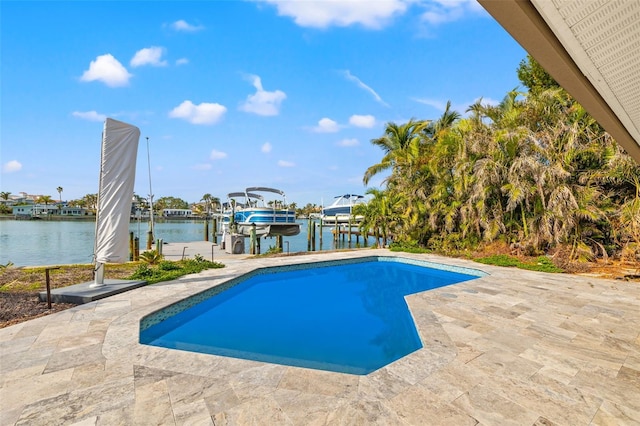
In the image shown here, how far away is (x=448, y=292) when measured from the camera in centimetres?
637

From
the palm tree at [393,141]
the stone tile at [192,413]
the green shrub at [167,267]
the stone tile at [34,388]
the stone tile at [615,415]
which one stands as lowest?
the stone tile at [615,415]

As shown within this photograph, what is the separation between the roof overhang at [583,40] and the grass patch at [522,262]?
7994 mm

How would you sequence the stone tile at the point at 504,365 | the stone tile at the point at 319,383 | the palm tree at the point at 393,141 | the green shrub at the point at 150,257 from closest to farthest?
Result: the stone tile at the point at 319,383 < the stone tile at the point at 504,365 < the green shrub at the point at 150,257 < the palm tree at the point at 393,141

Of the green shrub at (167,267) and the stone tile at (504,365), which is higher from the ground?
the green shrub at (167,267)

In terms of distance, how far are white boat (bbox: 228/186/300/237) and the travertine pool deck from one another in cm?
1853

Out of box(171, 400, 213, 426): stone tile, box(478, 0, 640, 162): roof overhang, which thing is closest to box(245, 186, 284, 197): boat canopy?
box(171, 400, 213, 426): stone tile

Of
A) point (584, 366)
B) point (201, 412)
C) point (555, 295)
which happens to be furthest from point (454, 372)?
point (555, 295)

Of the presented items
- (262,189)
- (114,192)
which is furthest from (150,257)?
(262,189)

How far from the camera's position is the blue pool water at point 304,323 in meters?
4.13

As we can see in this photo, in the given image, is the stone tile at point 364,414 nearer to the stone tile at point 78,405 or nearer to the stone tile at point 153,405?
the stone tile at point 153,405

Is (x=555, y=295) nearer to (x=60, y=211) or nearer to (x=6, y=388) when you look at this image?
(x=6, y=388)

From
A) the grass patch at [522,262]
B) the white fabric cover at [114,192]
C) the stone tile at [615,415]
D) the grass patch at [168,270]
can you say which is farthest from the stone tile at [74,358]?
the grass patch at [522,262]

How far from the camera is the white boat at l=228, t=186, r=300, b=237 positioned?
76.0 feet

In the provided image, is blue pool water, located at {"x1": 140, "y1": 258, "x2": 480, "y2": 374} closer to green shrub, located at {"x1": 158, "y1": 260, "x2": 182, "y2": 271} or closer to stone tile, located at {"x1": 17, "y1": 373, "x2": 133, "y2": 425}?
stone tile, located at {"x1": 17, "y1": 373, "x2": 133, "y2": 425}
